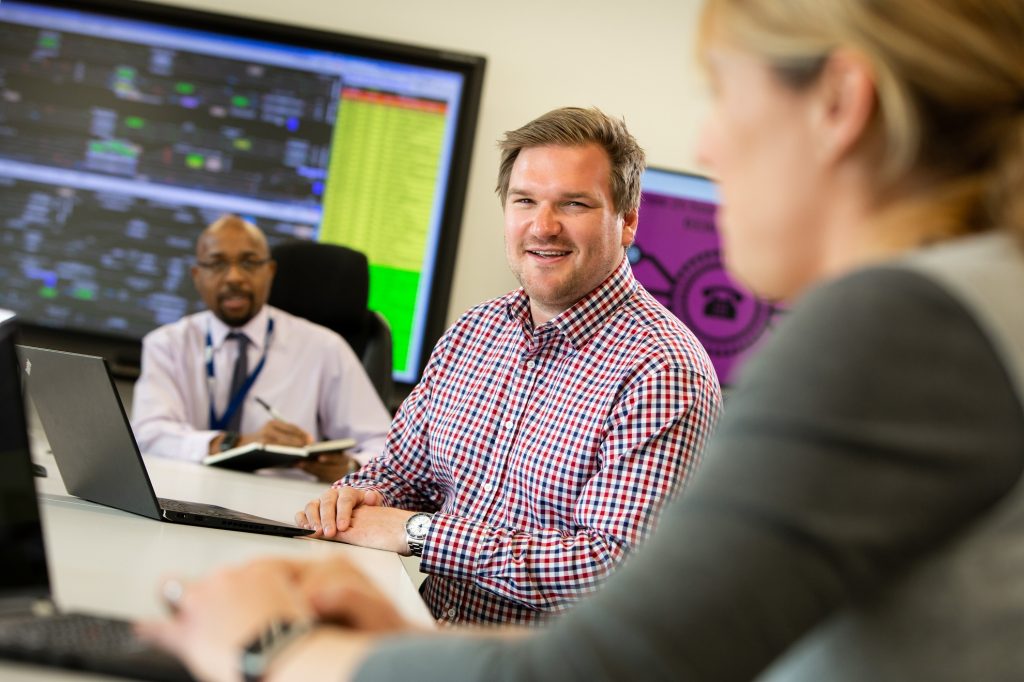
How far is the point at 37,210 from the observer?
3.78 meters

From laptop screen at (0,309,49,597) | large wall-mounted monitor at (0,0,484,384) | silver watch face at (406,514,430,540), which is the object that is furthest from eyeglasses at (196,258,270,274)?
laptop screen at (0,309,49,597)

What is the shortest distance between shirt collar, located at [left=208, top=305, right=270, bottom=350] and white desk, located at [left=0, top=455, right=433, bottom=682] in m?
1.39

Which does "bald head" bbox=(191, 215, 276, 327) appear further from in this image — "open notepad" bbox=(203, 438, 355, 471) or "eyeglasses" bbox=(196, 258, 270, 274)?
"open notepad" bbox=(203, 438, 355, 471)

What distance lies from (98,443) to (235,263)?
1954mm

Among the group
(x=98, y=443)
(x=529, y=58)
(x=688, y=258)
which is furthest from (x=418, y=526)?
(x=529, y=58)

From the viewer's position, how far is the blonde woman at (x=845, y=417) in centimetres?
54

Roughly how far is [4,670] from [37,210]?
3.34 metres

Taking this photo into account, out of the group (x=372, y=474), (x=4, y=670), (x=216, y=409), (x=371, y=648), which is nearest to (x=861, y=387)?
(x=371, y=648)

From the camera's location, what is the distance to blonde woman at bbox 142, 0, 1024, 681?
544 mm

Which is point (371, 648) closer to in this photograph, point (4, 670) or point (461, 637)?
point (461, 637)

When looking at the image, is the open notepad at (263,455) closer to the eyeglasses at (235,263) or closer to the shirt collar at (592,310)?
the shirt collar at (592,310)

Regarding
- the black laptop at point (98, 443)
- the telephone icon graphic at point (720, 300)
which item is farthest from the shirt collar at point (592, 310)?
the telephone icon graphic at point (720, 300)

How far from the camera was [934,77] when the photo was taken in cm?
61

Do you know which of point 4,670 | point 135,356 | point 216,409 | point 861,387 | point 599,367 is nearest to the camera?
point 861,387
